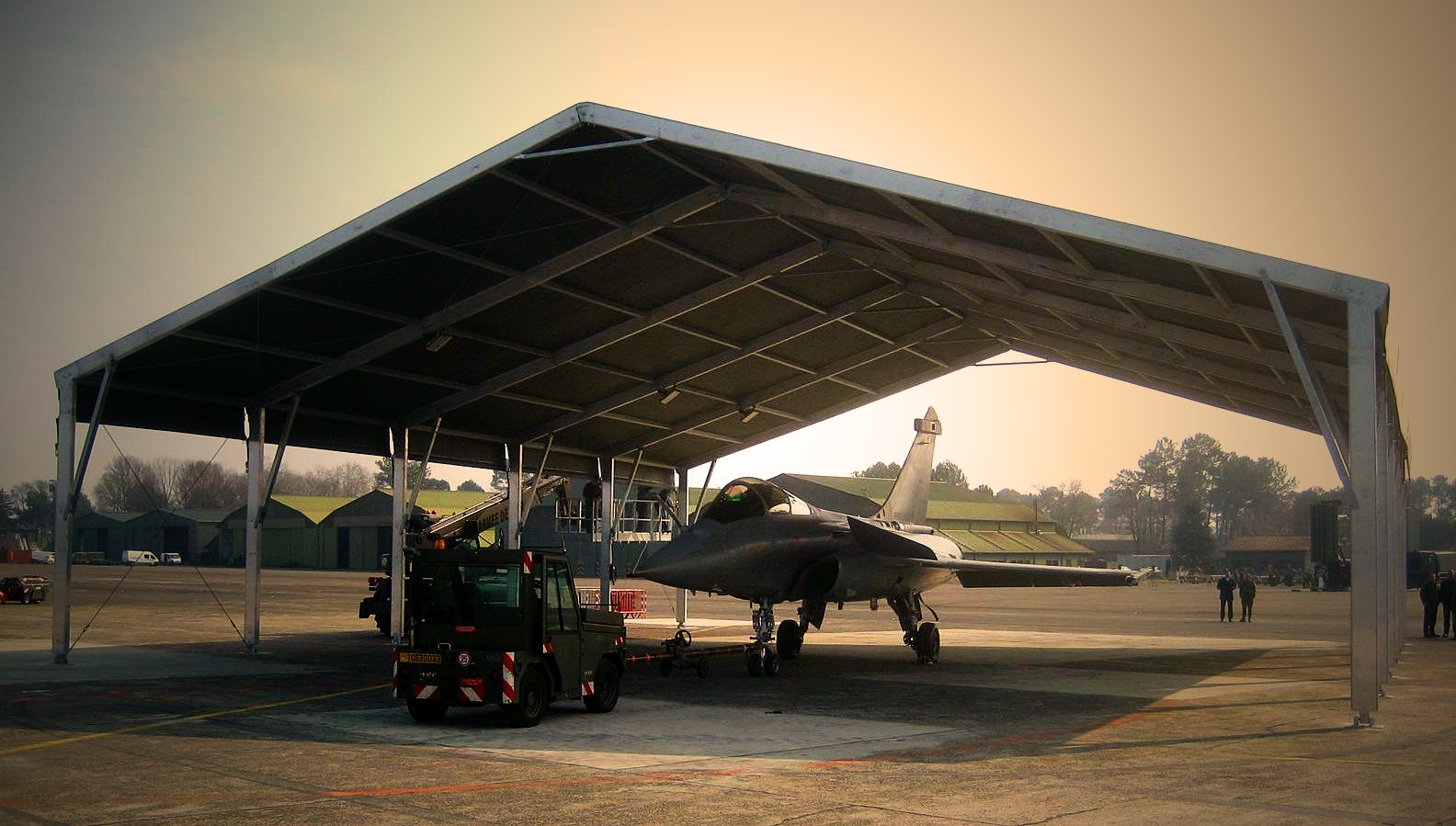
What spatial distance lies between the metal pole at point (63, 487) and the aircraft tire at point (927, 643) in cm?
1616

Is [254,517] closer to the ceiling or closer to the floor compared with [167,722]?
closer to the ceiling

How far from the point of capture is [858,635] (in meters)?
33.9

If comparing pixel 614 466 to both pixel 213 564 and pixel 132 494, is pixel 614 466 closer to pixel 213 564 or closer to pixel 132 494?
pixel 213 564

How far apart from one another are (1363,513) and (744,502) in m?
10.5

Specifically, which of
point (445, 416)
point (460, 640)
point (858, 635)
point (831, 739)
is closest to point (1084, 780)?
point (831, 739)

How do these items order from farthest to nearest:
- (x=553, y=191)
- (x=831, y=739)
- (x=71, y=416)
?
(x=71, y=416) < (x=553, y=191) < (x=831, y=739)

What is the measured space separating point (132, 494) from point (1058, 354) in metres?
106

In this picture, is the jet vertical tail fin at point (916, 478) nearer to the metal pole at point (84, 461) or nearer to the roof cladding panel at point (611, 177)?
the roof cladding panel at point (611, 177)

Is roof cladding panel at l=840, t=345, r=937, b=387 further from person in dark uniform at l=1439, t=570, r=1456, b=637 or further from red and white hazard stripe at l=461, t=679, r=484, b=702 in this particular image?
red and white hazard stripe at l=461, t=679, r=484, b=702

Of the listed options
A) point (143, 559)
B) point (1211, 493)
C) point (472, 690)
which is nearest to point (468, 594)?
point (472, 690)

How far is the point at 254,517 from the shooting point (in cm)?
2433

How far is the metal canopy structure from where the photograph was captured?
1603 centimetres

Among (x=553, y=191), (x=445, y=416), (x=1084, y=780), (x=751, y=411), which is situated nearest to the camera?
(x=1084, y=780)

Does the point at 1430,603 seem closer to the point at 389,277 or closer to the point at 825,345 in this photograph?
the point at 825,345
